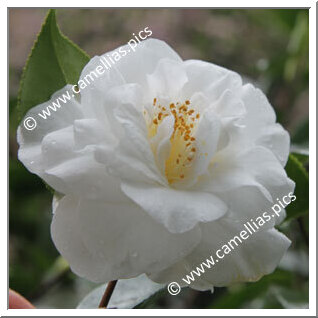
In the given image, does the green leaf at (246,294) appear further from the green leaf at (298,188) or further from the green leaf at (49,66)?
the green leaf at (49,66)

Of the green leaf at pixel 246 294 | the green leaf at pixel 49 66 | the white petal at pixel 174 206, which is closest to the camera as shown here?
the white petal at pixel 174 206

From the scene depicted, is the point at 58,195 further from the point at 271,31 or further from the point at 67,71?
the point at 271,31

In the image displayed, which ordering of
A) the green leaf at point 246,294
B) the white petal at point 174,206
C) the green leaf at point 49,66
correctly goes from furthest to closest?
1. the green leaf at point 246,294
2. the green leaf at point 49,66
3. the white petal at point 174,206

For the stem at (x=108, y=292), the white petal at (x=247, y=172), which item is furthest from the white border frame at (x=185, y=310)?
the white petal at (x=247, y=172)

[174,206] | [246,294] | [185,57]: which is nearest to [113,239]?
[174,206]

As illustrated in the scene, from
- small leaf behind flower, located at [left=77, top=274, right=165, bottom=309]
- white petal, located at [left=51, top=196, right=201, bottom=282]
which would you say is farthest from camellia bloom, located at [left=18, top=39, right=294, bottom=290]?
small leaf behind flower, located at [left=77, top=274, right=165, bottom=309]
